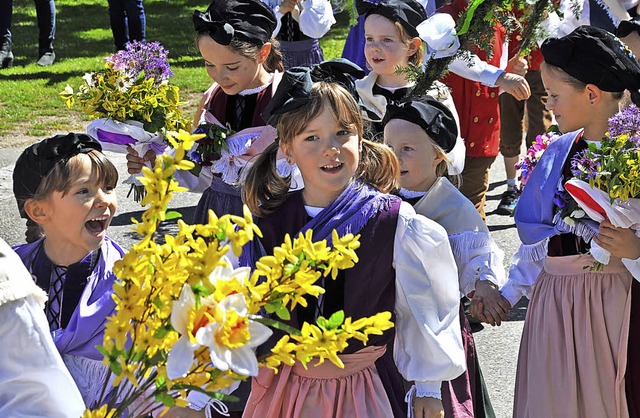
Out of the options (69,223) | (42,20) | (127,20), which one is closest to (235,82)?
(69,223)

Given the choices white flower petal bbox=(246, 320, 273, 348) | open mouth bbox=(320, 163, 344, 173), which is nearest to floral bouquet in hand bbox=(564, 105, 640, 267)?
open mouth bbox=(320, 163, 344, 173)

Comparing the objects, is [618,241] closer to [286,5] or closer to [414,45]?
[414,45]

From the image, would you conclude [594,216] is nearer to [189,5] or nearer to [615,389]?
[615,389]

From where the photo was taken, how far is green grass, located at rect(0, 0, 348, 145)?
10.3 m

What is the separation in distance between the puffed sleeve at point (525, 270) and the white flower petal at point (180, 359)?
7.55 ft

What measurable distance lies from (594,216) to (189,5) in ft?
45.8

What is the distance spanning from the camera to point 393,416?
3.24 m

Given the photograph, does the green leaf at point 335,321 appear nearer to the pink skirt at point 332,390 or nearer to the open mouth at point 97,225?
the pink skirt at point 332,390

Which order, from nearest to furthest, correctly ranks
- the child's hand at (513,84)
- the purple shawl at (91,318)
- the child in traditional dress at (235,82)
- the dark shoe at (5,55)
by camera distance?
the purple shawl at (91,318), the child in traditional dress at (235,82), the child's hand at (513,84), the dark shoe at (5,55)

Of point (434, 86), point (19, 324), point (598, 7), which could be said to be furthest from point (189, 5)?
point (19, 324)

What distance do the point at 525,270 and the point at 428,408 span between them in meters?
1.09

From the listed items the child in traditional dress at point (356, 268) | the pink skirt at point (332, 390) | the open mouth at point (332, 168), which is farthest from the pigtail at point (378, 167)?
the pink skirt at point (332, 390)

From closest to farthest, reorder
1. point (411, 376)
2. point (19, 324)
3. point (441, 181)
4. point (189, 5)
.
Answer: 1. point (19, 324)
2. point (411, 376)
3. point (441, 181)
4. point (189, 5)

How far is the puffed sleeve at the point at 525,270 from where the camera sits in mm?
3959
